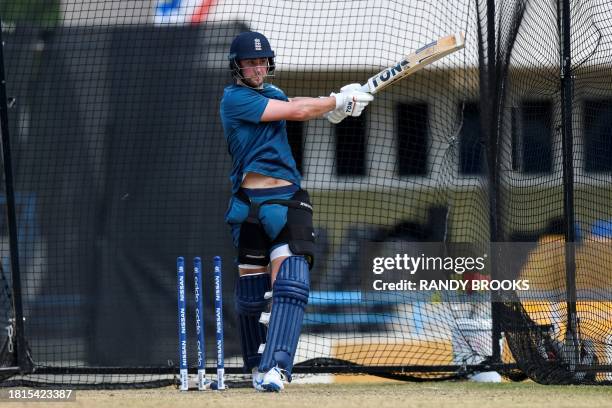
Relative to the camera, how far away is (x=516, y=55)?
8.23 metres

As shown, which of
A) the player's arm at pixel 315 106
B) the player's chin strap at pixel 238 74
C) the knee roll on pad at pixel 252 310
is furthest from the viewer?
the knee roll on pad at pixel 252 310

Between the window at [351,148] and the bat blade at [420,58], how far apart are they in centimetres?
243

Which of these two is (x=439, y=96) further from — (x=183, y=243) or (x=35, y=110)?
(x=35, y=110)

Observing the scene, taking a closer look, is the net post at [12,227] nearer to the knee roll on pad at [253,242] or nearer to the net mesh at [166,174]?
the net mesh at [166,174]

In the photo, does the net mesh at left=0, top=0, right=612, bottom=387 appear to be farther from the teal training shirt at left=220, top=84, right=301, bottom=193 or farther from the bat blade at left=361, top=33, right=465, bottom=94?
the teal training shirt at left=220, top=84, right=301, bottom=193

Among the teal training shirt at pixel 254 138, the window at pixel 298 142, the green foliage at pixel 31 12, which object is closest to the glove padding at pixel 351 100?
the teal training shirt at pixel 254 138

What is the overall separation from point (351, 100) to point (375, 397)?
1.67m

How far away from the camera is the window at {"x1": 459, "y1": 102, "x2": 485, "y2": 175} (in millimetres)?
8602

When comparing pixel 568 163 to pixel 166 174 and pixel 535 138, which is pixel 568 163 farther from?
pixel 166 174

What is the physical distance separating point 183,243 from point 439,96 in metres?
2.12

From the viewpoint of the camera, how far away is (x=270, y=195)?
6754 millimetres

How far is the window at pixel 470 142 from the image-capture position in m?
8.60

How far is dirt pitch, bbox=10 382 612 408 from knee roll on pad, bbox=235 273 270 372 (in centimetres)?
25

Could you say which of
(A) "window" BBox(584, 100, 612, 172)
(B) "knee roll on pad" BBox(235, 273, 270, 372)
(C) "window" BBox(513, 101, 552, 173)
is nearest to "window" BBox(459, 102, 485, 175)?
(C) "window" BBox(513, 101, 552, 173)
